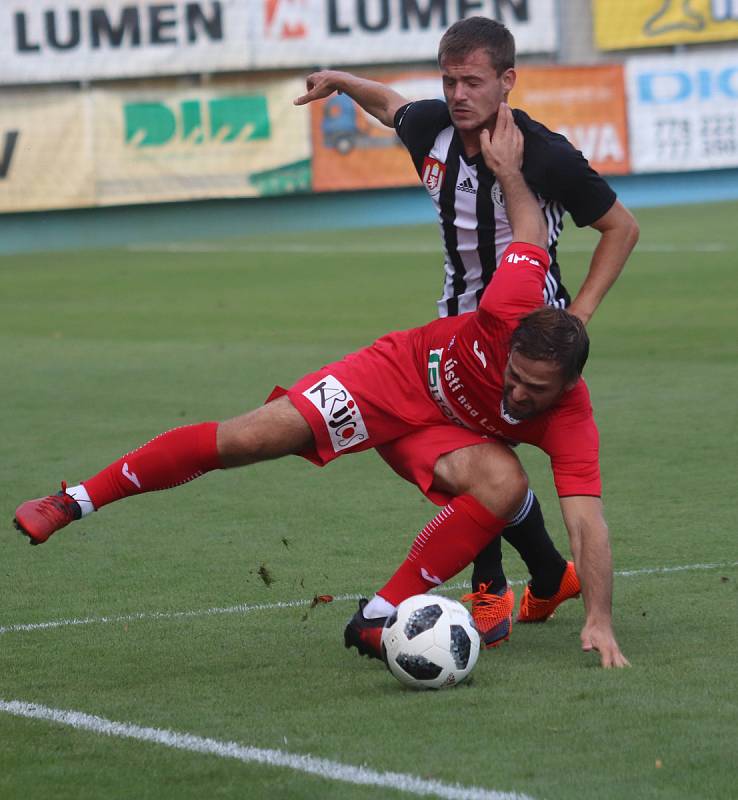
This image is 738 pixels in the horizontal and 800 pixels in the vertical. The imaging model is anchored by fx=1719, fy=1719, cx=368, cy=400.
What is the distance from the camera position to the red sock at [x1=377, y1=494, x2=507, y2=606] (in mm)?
5367

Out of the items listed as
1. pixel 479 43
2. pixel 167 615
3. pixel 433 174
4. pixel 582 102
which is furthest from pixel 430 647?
pixel 582 102

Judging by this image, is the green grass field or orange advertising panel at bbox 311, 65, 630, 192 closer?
the green grass field

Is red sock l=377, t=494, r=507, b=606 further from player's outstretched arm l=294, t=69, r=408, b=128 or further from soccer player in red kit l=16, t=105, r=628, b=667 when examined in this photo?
player's outstretched arm l=294, t=69, r=408, b=128

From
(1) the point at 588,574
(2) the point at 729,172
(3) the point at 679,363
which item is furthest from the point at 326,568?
(2) the point at 729,172

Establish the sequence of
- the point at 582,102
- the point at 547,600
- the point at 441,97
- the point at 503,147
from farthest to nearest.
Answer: the point at 582,102, the point at 441,97, the point at 547,600, the point at 503,147

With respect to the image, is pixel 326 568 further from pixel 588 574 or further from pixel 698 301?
pixel 698 301

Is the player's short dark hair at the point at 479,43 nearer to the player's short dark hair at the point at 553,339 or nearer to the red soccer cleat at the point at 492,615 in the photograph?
the player's short dark hair at the point at 553,339

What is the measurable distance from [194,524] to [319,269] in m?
14.0

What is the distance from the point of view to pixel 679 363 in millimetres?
12602

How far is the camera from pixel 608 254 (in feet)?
18.8

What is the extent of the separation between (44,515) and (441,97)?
24448 mm

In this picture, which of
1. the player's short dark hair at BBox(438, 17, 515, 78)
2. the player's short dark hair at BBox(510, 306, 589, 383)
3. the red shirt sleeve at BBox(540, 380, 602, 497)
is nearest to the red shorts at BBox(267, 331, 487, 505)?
the red shirt sleeve at BBox(540, 380, 602, 497)

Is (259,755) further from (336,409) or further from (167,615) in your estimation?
(167,615)

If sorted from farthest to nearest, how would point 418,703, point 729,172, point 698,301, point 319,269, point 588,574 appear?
point 729,172 < point 319,269 < point 698,301 < point 588,574 < point 418,703
